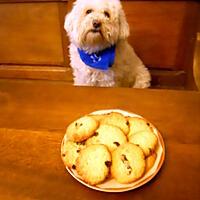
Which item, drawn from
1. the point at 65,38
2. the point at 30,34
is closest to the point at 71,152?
the point at 65,38

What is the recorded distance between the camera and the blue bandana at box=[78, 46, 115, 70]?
49.5 inches

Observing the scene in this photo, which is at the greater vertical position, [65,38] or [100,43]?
[100,43]

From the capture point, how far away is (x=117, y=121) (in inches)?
26.2

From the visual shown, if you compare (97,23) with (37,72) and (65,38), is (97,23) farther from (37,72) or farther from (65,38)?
(37,72)

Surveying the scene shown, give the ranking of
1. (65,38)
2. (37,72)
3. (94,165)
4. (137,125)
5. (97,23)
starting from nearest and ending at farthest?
(94,165)
(137,125)
(97,23)
(65,38)
(37,72)

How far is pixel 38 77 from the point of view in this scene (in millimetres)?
1971

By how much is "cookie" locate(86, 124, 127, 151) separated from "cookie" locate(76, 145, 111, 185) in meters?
0.03

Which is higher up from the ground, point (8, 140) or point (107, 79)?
point (8, 140)

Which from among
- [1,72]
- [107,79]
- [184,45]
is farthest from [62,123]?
[1,72]

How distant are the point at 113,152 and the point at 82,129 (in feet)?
0.29

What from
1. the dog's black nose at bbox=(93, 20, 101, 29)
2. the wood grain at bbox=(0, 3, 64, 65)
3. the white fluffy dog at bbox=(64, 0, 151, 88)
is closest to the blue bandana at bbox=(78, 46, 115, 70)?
the white fluffy dog at bbox=(64, 0, 151, 88)

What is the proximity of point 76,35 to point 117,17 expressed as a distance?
0.67 feet

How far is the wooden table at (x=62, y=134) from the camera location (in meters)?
0.59

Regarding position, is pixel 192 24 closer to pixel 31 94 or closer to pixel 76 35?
pixel 76 35
